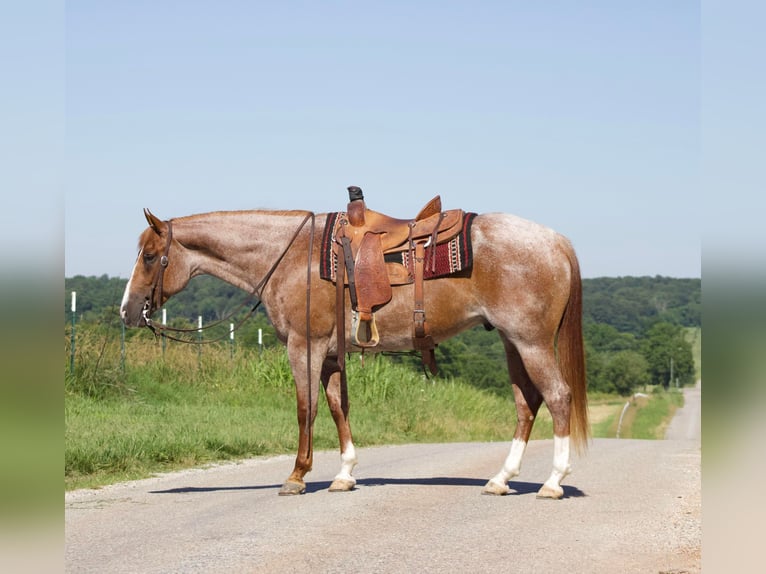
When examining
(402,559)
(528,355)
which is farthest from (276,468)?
(402,559)

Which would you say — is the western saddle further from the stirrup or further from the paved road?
the paved road

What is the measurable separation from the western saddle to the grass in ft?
10.9

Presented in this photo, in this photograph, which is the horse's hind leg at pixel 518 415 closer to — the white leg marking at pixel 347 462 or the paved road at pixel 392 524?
the paved road at pixel 392 524

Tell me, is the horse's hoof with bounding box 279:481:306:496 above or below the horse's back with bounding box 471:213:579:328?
below

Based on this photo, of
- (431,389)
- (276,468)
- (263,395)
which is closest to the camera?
(276,468)

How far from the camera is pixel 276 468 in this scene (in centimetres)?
1098

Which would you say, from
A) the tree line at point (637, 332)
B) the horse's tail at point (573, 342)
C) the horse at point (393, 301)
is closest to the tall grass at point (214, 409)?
the horse at point (393, 301)

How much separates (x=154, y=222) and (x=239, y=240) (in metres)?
0.75

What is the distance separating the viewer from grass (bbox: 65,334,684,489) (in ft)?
36.7

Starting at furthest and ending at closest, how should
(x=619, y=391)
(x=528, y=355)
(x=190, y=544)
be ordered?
(x=619, y=391) < (x=528, y=355) < (x=190, y=544)

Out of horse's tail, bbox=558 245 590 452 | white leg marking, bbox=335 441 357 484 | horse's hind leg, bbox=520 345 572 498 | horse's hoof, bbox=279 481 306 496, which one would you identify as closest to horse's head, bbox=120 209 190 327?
horse's hoof, bbox=279 481 306 496
